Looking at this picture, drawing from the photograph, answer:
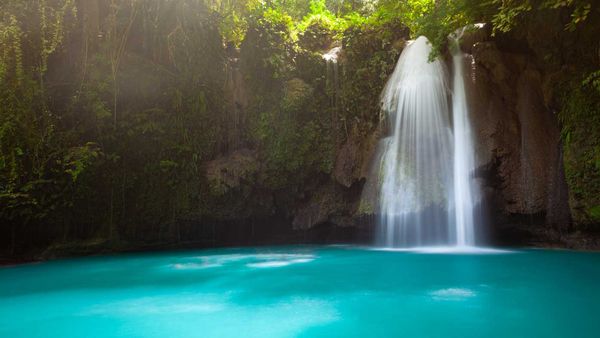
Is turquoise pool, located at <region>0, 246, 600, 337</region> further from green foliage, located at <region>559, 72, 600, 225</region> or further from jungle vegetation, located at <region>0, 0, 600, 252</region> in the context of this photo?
jungle vegetation, located at <region>0, 0, 600, 252</region>

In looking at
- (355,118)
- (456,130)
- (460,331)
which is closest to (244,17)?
(355,118)

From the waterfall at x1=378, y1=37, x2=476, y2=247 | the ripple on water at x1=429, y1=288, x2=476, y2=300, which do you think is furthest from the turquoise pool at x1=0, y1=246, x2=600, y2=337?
the waterfall at x1=378, y1=37, x2=476, y2=247

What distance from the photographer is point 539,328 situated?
3.65 metres

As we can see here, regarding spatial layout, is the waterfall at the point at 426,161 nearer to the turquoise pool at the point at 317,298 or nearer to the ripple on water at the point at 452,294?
the turquoise pool at the point at 317,298

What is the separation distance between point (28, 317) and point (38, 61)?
28.0 ft

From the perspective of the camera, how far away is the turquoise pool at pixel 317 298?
3826 mm

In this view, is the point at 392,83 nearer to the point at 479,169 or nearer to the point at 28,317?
the point at 479,169

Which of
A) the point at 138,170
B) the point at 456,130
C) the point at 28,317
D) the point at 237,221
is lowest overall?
the point at 28,317

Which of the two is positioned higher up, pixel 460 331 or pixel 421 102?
pixel 421 102

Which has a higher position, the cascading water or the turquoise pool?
the cascading water

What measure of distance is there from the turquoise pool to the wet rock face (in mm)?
1955

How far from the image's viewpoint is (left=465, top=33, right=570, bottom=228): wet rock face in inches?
382

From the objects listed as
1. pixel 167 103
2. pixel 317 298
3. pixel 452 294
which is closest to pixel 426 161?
pixel 452 294

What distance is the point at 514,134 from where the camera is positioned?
10.2m
